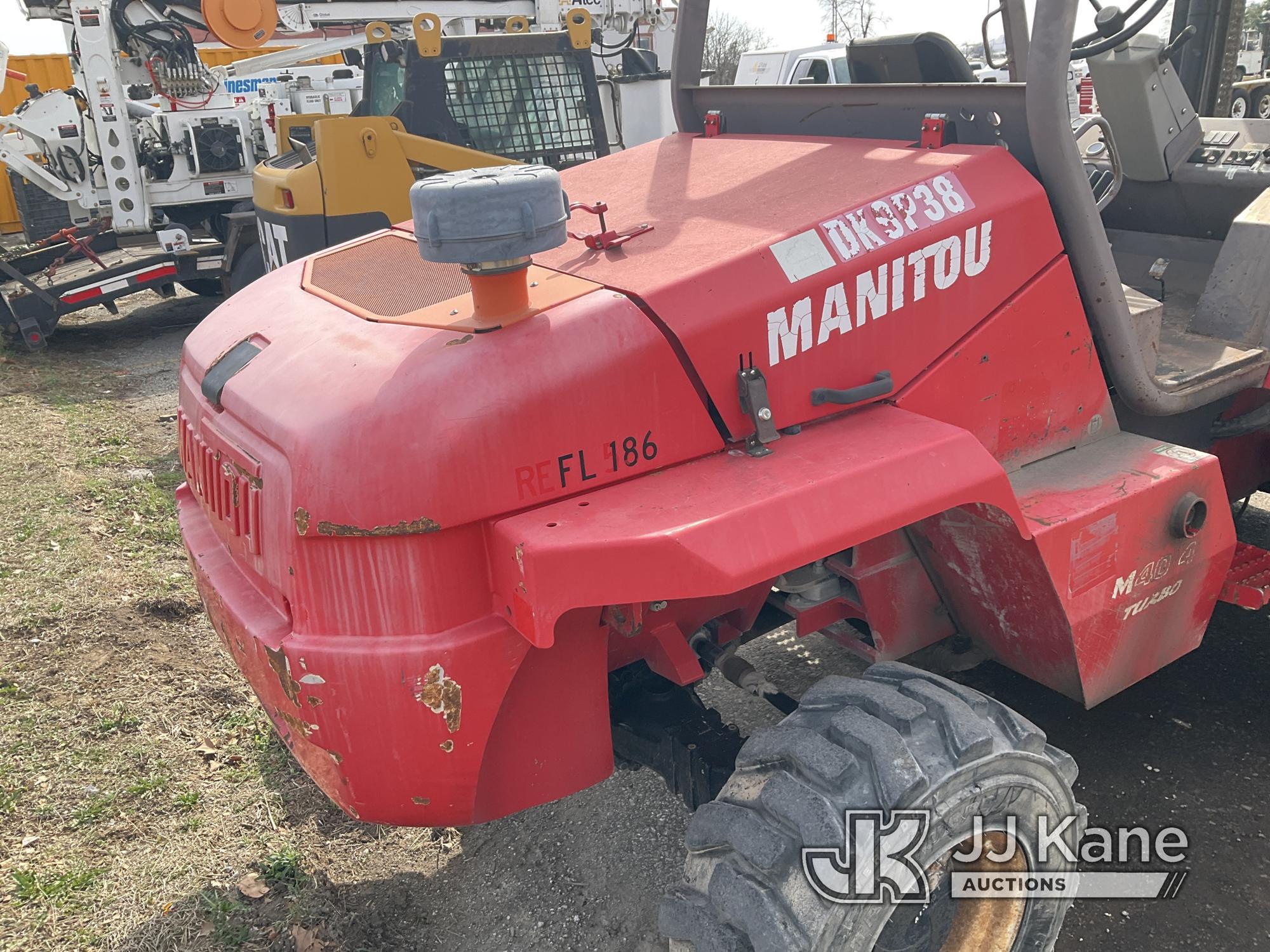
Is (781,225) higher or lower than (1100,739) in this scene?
higher

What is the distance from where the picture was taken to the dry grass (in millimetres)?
2764

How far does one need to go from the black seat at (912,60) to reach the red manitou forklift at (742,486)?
0.04 feet

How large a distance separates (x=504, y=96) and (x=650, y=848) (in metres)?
5.13

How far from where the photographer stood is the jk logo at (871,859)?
1879 mm

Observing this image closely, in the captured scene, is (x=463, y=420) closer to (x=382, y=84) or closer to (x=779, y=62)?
(x=382, y=84)

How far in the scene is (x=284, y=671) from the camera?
2.04 meters

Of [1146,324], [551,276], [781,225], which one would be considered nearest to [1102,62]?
[1146,324]

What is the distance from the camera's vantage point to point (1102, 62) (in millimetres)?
3740

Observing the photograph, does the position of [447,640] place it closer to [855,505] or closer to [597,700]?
[597,700]

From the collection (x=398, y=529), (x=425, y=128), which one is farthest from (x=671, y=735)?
(x=425, y=128)

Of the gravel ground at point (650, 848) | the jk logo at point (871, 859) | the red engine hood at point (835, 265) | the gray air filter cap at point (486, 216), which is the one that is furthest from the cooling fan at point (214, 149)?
the jk logo at point (871, 859)

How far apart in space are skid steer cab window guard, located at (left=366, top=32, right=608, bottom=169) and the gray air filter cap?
4.97 metres

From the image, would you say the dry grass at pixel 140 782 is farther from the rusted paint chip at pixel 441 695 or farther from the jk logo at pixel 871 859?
the jk logo at pixel 871 859

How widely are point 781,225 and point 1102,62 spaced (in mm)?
2182
